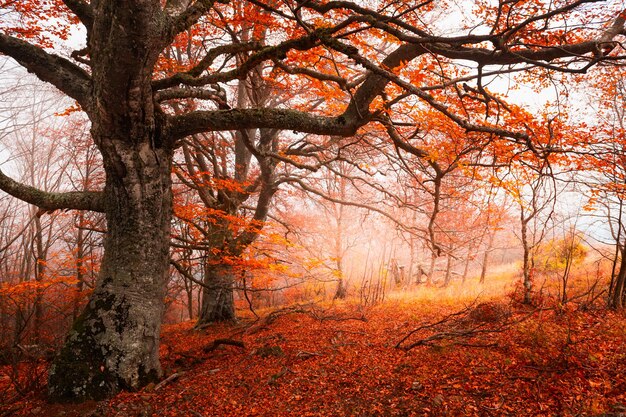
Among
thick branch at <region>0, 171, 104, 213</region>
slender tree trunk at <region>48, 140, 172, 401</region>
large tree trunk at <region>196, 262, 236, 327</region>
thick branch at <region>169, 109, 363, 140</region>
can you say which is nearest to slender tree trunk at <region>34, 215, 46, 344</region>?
thick branch at <region>0, 171, 104, 213</region>

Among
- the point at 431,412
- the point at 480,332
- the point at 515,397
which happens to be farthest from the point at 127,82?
the point at 480,332

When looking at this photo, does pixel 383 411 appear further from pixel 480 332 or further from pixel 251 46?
pixel 251 46

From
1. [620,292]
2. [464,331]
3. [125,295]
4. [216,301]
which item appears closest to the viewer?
[125,295]

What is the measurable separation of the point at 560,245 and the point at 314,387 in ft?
41.6

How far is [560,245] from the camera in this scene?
476 inches

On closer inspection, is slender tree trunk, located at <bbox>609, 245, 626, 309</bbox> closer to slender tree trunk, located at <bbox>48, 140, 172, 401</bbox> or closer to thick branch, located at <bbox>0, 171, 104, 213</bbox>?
slender tree trunk, located at <bbox>48, 140, 172, 401</bbox>

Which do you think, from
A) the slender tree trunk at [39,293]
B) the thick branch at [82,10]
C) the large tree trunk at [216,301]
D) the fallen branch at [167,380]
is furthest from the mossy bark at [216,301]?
the thick branch at [82,10]

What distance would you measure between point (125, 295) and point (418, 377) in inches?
137

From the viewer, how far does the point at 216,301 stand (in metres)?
8.84

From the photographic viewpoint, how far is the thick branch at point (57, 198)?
4.14m

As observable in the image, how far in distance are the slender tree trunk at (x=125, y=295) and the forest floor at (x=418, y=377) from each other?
23 centimetres

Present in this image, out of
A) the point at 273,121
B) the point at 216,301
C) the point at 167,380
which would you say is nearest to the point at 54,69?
the point at 273,121

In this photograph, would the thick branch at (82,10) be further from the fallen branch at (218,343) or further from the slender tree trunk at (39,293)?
the fallen branch at (218,343)

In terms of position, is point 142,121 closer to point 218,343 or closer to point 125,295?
point 125,295
